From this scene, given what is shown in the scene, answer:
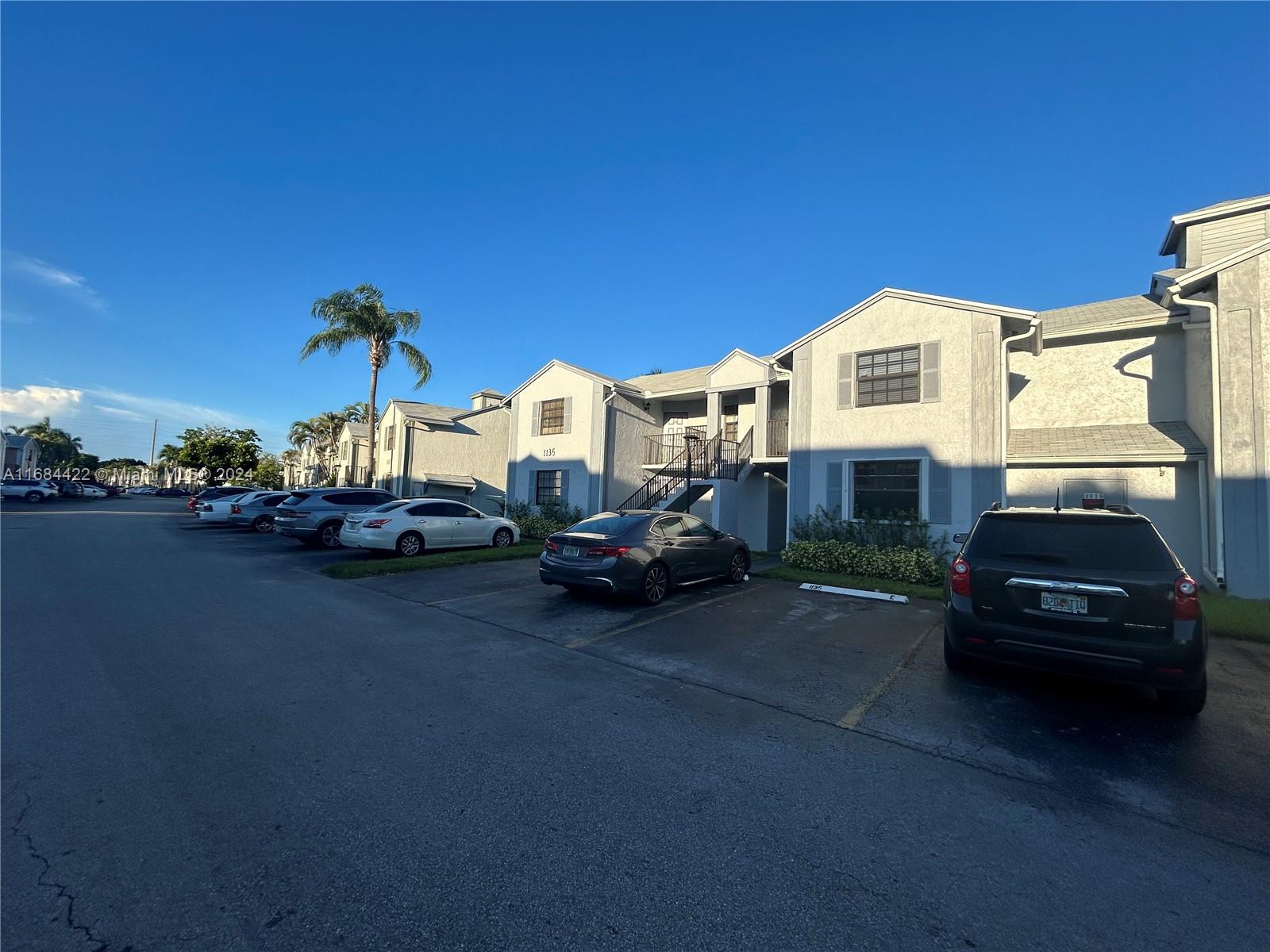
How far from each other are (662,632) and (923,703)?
317 cm

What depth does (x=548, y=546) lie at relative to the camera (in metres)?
9.07

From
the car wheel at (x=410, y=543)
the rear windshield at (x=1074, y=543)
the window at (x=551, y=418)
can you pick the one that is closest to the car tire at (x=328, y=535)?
the car wheel at (x=410, y=543)

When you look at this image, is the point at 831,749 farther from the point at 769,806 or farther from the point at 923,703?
the point at 923,703

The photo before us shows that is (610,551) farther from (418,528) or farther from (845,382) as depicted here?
(845,382)

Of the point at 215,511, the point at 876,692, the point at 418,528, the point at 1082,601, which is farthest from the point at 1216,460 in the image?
the point at 215,511

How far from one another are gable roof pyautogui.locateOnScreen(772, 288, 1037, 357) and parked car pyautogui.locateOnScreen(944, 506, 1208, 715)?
7.74m

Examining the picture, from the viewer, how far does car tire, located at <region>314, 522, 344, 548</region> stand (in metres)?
15.1

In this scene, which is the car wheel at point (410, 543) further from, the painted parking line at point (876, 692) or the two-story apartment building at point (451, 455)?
the two-story apartment building at point (451, 455)

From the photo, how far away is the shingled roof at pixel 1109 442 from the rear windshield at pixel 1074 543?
832 centimetres

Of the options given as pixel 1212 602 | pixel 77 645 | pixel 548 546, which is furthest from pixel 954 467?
pixel 77 645

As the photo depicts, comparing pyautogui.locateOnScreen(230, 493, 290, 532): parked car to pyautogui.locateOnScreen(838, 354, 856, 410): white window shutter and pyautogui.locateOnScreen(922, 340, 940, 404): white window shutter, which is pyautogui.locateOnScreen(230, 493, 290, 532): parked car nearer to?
pyautogui.locateOnScreen(838, 354, 856, 410): white window shutter

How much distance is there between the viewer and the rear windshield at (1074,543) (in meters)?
4.67

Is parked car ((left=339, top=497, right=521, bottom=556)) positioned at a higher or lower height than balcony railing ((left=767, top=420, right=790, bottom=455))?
lower

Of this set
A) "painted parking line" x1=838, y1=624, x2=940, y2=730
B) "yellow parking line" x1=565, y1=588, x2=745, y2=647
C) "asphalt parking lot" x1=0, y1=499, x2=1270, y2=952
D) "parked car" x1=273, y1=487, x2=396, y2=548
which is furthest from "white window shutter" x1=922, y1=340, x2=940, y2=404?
"parked car" x1=273, y1=487, x2=396, y2=548
